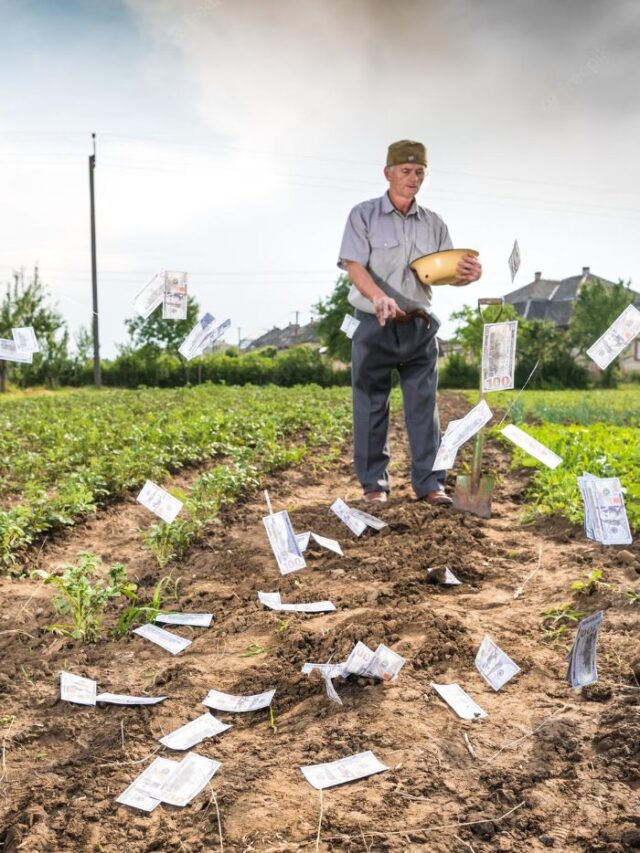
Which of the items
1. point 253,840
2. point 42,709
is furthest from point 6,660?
point 253,840

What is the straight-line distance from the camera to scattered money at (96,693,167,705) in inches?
97.3

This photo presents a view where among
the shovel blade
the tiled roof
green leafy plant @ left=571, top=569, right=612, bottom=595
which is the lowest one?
green leafy plant @ left=571, top=569, right=612, bottom=595

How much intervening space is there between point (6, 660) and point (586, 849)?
2.13 metres

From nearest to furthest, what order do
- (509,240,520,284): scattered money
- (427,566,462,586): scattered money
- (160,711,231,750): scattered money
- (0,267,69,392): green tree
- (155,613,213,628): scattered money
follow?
1. (160,711,231,750): scattered money
2. (155,613,213,628): scattered money
3. (427,566,462,586): scattered money
4. (509,240,520,284): scattered money
5. (0,267,69,392): green tree

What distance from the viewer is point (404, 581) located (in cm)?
357

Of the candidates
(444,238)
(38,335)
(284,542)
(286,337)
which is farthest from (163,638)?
(286,337)

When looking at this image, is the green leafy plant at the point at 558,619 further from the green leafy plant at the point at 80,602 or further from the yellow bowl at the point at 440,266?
the yellow bowl at the point at 440,266

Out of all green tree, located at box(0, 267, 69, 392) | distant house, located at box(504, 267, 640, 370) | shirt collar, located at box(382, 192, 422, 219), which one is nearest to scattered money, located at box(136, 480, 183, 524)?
shirt collar, located at box(382, 192, 422, 219)

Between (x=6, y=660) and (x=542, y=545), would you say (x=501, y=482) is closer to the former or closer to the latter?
(x=542, y=545)

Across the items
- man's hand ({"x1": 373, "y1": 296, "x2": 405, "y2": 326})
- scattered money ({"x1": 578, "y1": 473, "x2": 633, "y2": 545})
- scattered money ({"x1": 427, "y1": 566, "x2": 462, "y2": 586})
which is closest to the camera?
scattered money ({"x1": 578, "y1": 473, "x2": 633, "y2": 545})

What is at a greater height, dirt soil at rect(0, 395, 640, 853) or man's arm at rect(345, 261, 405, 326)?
man's arm at rect(345, 261, 405, 326)

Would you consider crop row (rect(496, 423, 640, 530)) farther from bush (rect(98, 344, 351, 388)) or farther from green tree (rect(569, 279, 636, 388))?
bush (rect(98, 344, 351, 388))

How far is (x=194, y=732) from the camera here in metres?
2.28

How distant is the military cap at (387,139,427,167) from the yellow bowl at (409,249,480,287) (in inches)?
23.4
